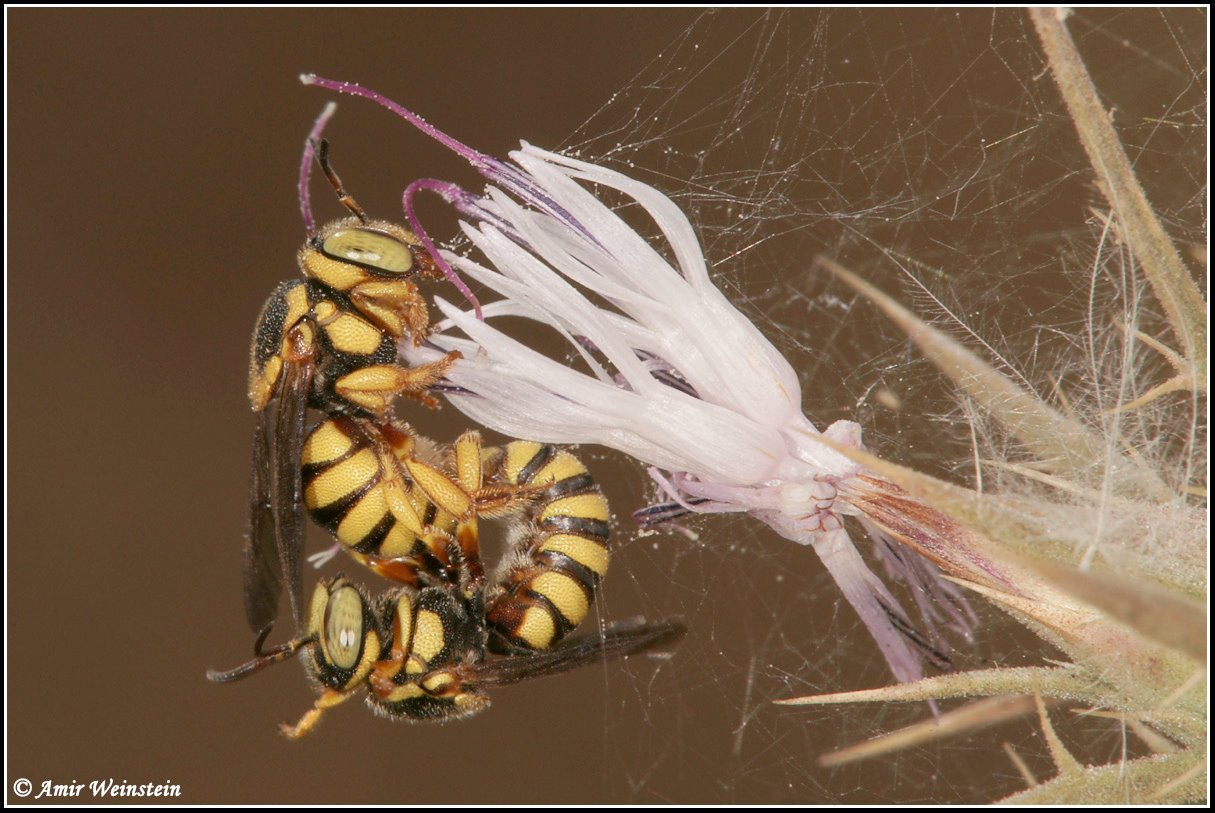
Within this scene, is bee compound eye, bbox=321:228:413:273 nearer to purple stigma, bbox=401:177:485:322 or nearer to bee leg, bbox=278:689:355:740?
purple stigma, bbox=401:177:485:322

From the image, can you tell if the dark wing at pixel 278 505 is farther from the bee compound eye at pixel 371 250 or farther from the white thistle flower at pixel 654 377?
the white thistle flower at pixel 654 377

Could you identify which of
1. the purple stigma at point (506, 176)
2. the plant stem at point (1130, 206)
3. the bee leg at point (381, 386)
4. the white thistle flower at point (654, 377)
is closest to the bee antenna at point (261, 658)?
the bee leg at point (381, 386)

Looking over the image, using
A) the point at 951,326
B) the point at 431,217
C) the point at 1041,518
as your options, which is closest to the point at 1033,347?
the point at 951,326

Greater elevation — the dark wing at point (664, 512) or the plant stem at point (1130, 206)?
the plant stem at point (1130, 206)

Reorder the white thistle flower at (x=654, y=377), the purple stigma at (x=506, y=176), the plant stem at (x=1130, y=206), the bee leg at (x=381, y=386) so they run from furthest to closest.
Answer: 1. the bee leg at (x=381, y=386)
2. the purple stigma at (x=506, y=176)
3. the white thistle flower at (x=654, y=377)
4. the plant stem at (x=1130, y=206)

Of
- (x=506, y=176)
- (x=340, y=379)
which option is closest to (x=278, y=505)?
(x=340, y=379)

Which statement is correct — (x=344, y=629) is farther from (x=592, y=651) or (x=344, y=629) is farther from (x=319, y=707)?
(x=592, y=651)

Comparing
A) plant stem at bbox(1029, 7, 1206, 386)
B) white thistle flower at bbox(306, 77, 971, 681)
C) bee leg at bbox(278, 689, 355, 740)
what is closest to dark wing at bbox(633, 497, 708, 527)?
white thistle flower at bbox(306, 77, 971, 681)
